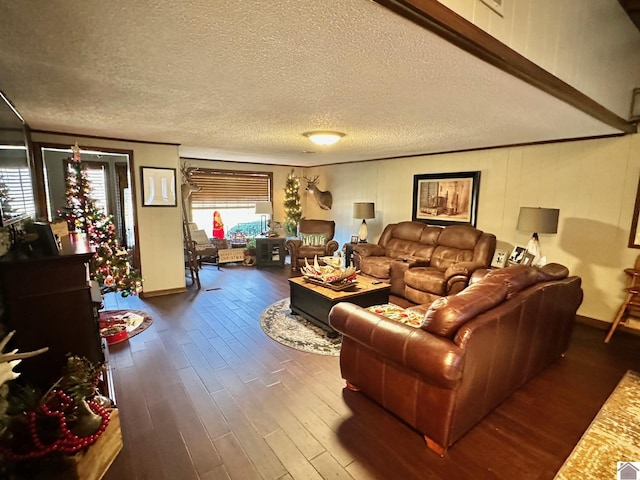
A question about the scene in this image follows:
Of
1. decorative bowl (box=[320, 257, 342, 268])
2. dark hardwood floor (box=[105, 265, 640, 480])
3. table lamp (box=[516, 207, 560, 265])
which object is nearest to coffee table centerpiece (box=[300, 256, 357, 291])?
decorative bowl (box=[320, 257, 342, 268])

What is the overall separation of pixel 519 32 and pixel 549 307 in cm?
197

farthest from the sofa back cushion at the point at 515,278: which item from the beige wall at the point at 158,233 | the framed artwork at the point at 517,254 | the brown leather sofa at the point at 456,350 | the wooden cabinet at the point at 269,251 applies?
the wooden cabinet at the point at 269,251

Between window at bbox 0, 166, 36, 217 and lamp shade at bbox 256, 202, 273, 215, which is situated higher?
window at bbox 0, 166, 36, 217

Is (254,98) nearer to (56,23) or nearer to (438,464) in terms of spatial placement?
(56,23)

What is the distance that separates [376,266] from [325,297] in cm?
181

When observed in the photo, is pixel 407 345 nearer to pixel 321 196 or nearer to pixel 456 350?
pixel 456 350

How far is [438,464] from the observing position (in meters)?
1.83

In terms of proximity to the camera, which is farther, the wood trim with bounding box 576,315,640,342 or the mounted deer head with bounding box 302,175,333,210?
the mounted deer head with bounding box 302,175,333,210

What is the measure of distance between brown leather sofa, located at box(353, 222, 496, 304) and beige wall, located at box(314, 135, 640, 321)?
0.46 metres

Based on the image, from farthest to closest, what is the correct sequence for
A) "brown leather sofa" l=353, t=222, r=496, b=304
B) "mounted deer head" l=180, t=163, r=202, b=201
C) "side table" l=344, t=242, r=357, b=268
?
1. "mounted deer head" l=180, t=163, r=202, b=201
2. "side table" l=344, t=242, r=357, b=268
3. "brown leather sofa" l=353, t=222, r=496, b=304

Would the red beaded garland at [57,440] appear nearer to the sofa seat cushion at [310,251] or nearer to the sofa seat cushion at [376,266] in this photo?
the sofa seat cushion at [376,266]

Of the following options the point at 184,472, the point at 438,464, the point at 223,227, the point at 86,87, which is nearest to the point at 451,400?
the point at 438,464

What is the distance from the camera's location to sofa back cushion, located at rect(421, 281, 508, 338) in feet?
5.88

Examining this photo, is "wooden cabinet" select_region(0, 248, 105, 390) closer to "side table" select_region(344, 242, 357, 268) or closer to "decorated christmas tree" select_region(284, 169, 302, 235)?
"side table" select_region(344, 242, 357, 268)
